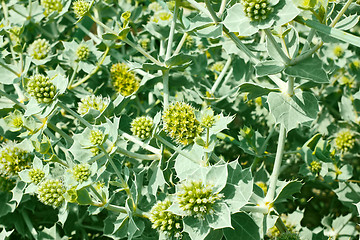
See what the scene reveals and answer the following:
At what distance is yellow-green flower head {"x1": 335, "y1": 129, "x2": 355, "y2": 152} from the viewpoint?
100 inches

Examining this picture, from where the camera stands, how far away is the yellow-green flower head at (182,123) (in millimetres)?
1667

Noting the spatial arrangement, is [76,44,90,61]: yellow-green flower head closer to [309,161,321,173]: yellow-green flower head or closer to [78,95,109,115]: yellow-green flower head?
[78,95,109,115]: yellow-green flower head

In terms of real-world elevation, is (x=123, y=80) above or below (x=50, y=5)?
below

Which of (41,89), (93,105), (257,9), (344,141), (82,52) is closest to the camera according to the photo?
(257,9)

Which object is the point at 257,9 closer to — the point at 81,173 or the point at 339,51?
the point at 81,173

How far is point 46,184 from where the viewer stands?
1813 millimetres

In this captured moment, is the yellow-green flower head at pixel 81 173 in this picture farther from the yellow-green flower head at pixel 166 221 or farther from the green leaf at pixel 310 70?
the green leaf at pixel 310 70

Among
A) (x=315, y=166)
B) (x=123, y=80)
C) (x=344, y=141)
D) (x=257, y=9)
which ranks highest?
(x=257, y=9)

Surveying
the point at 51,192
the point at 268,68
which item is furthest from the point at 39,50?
the point at 268,68

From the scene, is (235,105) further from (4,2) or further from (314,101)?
(4,2)

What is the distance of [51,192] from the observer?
71.1 inches

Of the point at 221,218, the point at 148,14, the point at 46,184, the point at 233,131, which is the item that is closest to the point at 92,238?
the point at 46,184

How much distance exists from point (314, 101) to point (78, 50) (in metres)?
1.55

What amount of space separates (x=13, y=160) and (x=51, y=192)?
1.32ft
